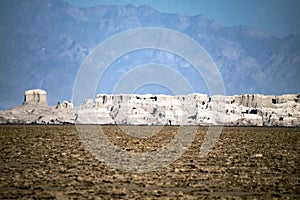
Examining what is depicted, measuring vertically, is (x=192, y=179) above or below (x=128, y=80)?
below

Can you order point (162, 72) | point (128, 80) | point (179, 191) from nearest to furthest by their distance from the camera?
point (179, 191), point (128, 80), point (162, 72)

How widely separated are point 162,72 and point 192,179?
67498 mm

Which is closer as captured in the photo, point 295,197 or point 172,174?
point 295,197

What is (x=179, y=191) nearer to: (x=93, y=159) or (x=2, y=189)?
(x=2, y=189)

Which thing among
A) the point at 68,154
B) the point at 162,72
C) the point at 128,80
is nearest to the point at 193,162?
the point at 68,154

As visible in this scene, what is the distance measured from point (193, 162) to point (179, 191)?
12237 mm

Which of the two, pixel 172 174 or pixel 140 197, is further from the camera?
pixel 172 174

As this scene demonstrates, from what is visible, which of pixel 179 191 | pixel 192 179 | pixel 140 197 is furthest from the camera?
pixel 192 179

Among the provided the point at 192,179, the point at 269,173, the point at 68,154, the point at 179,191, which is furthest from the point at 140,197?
the point at 68,154

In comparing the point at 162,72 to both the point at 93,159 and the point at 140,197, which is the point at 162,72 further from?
the point at 140,197

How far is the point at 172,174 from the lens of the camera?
30.2 metres

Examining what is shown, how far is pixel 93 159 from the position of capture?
38.4 metres

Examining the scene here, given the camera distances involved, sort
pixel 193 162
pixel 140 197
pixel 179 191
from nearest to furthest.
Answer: pixel 140 197 < pixel 179 191 < pixel 193 162

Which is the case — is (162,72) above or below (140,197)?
above
